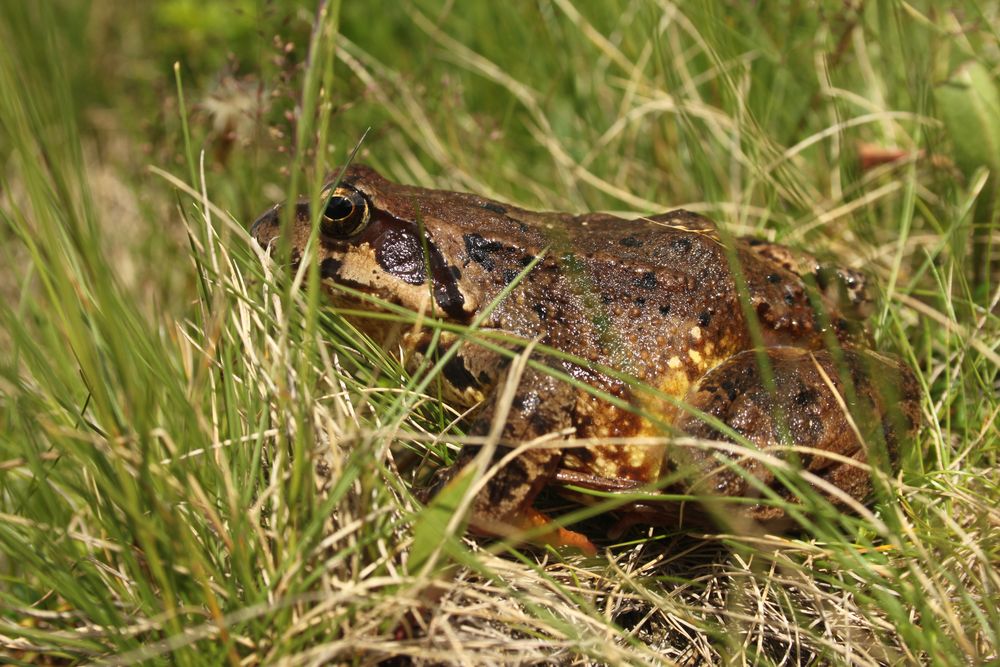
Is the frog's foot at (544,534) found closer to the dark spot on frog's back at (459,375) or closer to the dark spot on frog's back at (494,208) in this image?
the dark spot on frog's back at (459,375)

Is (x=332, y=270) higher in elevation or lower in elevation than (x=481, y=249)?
lower

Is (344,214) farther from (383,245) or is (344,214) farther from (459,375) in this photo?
(459,375)

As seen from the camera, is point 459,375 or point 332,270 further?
point 332,270

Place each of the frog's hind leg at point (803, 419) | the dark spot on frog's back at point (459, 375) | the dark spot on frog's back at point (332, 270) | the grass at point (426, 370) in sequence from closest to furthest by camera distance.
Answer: the grass at point (426, 370) → the frog's hind leg at point (803, 419) → the dark spot on frog's back at point (459, 375) → the dark spot on frog's back at point (332, 270)

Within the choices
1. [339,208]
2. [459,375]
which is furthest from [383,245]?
[459,375]

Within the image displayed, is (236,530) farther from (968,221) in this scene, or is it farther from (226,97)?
(968,221)

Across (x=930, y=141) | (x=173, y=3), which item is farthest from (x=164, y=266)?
(x=930, y=141)

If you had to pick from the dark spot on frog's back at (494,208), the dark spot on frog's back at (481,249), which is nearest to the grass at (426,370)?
the dark spot on frog's back at (481,249)
